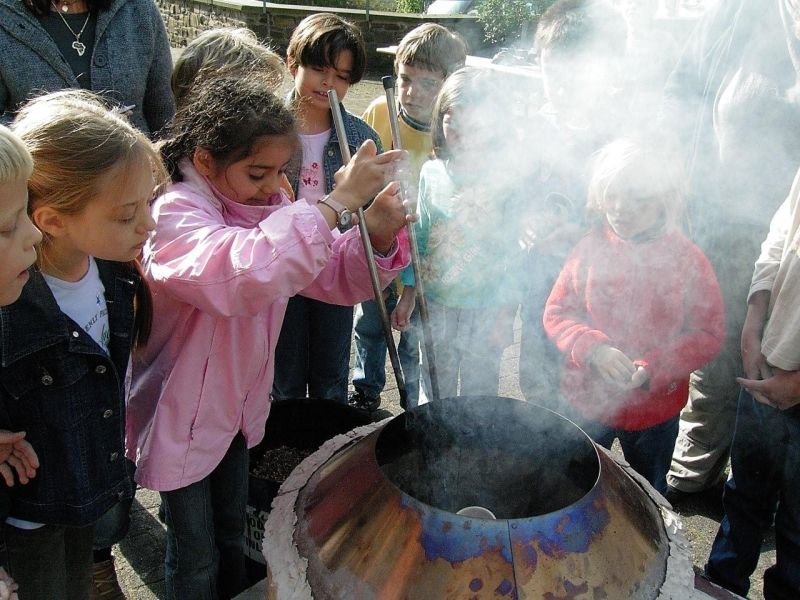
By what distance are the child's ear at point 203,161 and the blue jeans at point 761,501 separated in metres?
1.76

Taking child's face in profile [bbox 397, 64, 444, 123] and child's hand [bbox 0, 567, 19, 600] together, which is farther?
child's face in profile [bbox 397, 64, 444, 123]

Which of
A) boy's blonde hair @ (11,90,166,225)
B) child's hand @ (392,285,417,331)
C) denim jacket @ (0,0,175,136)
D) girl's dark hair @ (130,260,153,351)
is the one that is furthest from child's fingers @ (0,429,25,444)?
child's hand @ (392,285,417,331)

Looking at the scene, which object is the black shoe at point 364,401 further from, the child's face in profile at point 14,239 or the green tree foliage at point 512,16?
the green tree foliage at point 512,16

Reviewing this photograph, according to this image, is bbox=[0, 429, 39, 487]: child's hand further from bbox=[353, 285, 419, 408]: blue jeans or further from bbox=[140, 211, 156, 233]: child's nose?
bbox=[353, 285, 419, 408]: blue jeans

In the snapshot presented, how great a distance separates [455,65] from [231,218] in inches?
67.3

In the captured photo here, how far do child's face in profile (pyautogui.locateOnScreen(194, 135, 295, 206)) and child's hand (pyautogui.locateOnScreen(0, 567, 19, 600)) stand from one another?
0.95 meters

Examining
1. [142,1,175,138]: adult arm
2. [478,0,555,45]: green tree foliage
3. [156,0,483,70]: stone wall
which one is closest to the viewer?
[142,1,175,138]: adult arm

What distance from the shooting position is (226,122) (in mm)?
1617

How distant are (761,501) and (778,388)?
0.45 metres

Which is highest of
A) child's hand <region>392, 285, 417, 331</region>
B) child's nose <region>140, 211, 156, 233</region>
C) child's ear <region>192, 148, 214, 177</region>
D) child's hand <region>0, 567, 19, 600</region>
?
child's ear <region>192, 148, 214, 177</region>

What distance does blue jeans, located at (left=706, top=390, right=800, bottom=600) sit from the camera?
6.47ft

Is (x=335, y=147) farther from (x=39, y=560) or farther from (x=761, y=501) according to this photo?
(x=761, y=501)

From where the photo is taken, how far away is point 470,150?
2547 mm

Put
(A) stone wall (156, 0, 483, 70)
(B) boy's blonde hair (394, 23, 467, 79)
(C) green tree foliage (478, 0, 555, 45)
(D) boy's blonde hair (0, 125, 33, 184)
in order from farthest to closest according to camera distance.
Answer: (A) stone wall (156, 0, 483, 70) < (C) green tree foliage (478, 0, 555, 45) < (B) boy's blonde hair (394, 23, 467, 79) < (D) boy's blonde hair (0, 125, 33, 184)
